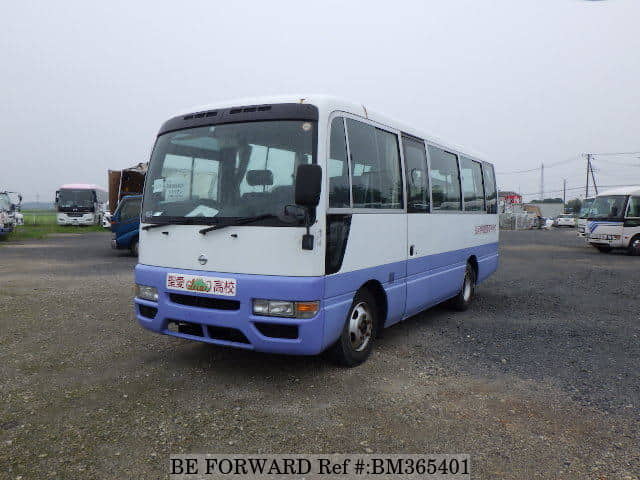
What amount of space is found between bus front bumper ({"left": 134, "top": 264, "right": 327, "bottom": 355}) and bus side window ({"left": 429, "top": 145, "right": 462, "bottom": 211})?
3.06 m

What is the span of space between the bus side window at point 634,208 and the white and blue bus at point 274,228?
1683 cm

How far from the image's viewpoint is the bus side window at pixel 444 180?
6535 mm


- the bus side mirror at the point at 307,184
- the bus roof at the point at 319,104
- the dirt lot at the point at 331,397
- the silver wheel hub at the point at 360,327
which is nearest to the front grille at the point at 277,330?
the dirt lot at the point at 331,397

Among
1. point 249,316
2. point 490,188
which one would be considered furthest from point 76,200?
point 249,316

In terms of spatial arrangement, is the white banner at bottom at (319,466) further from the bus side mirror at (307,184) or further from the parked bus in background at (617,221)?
the parked bus in background at (617,221)

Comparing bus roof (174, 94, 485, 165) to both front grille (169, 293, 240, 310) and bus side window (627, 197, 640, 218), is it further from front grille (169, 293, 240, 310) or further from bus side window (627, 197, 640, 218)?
bus side window (627, 197, 640, 218)

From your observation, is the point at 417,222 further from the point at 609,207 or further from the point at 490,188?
the point at 609,207

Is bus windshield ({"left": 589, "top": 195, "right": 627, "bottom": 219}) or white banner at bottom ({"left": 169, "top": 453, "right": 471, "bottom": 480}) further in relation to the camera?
bus windshield ({"left": 589, "top": 195, "right": 627, "bottom": 219})

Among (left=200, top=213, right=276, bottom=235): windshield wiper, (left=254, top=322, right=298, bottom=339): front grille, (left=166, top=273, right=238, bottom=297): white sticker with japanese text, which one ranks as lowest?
(left=254, top=322, right=298, bottom=339): front grille

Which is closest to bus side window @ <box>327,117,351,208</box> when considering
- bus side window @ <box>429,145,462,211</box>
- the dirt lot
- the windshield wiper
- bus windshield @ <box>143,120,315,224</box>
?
bus windshield @ <box>143,120,315,224</box>

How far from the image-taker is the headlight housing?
4.64m

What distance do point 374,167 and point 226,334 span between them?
226 centimetres

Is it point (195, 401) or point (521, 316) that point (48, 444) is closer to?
point (195, 401)

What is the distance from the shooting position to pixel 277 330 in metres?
4.14
